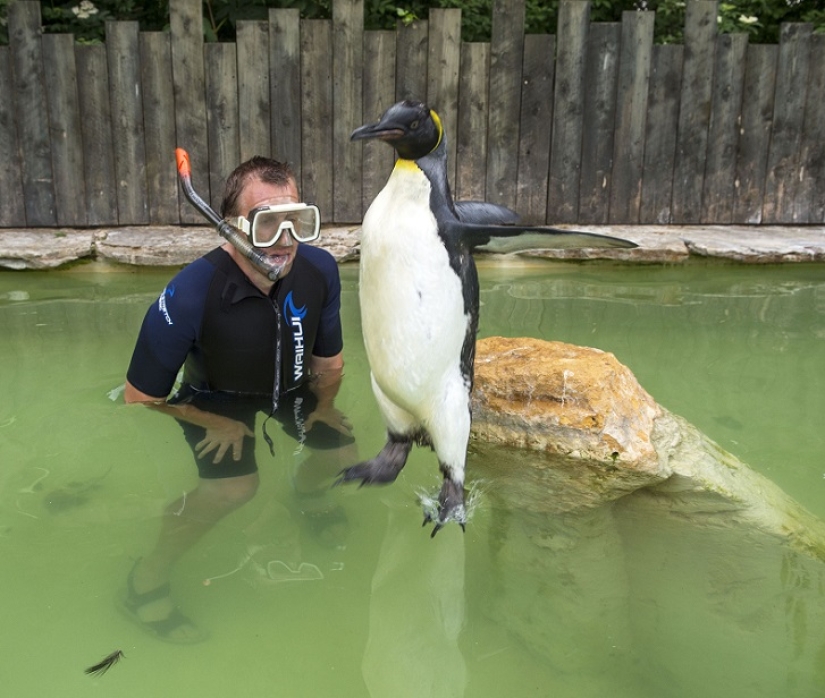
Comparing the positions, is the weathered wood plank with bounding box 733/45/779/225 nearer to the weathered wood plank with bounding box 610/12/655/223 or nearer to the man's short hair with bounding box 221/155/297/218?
the weathered wood plank with bounding box 610/12/655/223

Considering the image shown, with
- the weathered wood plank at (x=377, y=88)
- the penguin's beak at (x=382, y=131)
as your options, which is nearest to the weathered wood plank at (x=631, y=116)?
the weathered wood plank at (x=377, y=88)

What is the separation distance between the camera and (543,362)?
2.70 metres

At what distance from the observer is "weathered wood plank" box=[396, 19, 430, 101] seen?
17.8 feet

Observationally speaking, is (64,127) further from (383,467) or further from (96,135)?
(383,467)

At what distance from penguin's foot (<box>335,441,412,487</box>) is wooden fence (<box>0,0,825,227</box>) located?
11.1 ft

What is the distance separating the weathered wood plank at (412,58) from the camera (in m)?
5.43

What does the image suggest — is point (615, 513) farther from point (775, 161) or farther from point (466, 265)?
point (775, 161)

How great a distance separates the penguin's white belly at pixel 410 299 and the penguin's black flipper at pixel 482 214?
0.22 metres

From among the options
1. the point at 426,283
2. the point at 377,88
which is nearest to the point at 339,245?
the point at 377,88

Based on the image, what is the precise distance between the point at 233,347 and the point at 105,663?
3.33ft

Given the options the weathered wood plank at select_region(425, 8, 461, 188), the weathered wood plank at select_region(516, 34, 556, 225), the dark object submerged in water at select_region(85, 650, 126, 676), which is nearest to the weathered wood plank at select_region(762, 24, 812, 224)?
the weathered wood plank at select_region(516, 34, 556, 225)

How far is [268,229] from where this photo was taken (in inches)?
99.4

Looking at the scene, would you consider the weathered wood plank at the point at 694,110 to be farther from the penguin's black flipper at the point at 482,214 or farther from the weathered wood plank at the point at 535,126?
the penguin's black flipper at the point at 482,214

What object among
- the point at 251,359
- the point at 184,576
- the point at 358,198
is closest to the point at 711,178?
the point at 358,198
